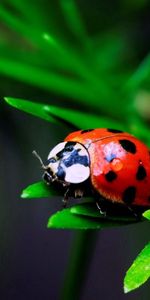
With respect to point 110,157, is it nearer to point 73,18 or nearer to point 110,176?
point 110,176

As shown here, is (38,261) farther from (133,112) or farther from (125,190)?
(125,190)

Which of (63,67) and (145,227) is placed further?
(145,227)

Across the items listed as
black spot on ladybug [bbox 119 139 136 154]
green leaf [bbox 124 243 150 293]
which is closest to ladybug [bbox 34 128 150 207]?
black spot on ladybug [bbox 119 139 136 154]

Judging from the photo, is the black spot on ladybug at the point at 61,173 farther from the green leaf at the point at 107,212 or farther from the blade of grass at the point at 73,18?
the blade of grass at the point at 73,18

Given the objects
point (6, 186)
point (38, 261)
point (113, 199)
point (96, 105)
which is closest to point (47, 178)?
point (113, 199)

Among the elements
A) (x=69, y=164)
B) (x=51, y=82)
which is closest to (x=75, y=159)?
(x=69, y=164)

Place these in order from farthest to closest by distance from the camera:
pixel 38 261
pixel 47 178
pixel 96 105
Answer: pixel 38 261, pixel 96 105, pixel 47 178
